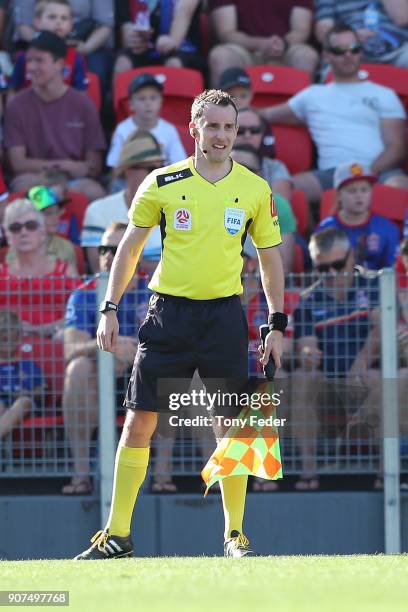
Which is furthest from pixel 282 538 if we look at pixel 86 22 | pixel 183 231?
pixel 86 22

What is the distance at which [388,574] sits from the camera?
5242 millimetres

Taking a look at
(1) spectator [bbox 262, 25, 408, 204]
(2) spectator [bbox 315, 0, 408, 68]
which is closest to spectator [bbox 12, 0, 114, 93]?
(1) spectator [bbox 262, 25, 408, 204]

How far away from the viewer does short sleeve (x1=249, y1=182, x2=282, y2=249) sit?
6332 mm

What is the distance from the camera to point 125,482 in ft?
20.9

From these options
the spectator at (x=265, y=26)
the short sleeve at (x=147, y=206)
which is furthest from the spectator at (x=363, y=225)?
the short sleeve at (x=147, y=206)

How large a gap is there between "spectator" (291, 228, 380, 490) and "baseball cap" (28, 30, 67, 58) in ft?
13.5

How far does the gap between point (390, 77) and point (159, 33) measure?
2.23 meters

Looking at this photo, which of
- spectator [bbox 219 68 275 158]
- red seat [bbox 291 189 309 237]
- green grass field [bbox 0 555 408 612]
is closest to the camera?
green grass field [bbox 0 555 408 612]

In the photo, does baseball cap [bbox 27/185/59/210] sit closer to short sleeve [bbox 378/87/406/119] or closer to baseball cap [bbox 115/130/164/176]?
baseball cap [bbox 115/130/164/176]

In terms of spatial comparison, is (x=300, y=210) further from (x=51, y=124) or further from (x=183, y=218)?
(x=183, y=218)

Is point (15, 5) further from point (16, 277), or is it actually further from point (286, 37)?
point (16, 277)

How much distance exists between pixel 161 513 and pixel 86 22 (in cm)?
560

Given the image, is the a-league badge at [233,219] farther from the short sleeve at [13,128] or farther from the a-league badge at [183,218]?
the short sleeve at [13,128]

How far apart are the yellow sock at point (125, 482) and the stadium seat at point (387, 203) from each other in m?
4.91
